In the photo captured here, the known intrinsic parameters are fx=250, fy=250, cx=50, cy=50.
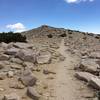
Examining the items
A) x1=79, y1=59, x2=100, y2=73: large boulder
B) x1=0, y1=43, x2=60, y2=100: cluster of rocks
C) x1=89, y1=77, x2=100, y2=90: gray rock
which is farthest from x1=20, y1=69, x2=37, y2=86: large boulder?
x1=79, y1=59, x2=100, y2=73: large boulder

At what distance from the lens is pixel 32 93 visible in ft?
28.4

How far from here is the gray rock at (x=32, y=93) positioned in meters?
8.52

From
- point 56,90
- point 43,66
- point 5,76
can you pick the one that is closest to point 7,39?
point 43,66

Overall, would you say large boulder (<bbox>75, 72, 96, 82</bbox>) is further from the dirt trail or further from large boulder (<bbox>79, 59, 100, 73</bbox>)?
large boulder (<bbox>79, 59, 100, 73</bbox>)

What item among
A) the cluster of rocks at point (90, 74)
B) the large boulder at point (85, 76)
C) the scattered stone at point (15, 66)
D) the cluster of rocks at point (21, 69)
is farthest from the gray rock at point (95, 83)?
the scattered stone at point (15, 66)

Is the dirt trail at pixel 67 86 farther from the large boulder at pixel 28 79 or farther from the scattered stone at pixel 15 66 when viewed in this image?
the scattered stone at pixel 15 66

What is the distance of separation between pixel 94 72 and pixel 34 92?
398cm

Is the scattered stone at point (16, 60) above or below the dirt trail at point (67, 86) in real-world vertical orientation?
above

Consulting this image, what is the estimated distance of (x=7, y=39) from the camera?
891 inches

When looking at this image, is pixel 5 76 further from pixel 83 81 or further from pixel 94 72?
pixel 94 72

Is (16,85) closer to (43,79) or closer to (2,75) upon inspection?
(2,75)

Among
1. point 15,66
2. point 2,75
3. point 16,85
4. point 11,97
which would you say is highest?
point 15,66

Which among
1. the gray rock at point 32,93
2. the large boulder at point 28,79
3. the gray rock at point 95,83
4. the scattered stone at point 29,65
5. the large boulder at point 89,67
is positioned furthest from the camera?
the scattered stone at point 29,65

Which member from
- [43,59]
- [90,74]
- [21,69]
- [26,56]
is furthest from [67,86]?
[43,59]
